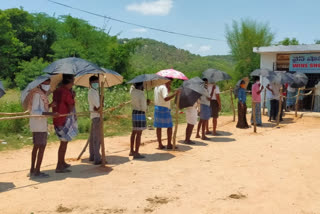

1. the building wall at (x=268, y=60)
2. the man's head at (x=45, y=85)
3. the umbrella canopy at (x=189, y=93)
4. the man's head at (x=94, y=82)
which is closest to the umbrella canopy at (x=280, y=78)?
the building wall at (x=268, y=60)

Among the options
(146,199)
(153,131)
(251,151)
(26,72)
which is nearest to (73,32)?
(26,72)

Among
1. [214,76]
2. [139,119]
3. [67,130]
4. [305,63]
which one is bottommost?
[67,130]

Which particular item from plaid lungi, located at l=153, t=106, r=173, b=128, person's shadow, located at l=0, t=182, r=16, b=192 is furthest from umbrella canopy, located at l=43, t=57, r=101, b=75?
plaid lungi, located at l=153, t=106, r=173, b=128

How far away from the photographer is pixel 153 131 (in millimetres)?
10938

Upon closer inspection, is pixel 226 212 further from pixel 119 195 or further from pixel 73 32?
pixel 73 32

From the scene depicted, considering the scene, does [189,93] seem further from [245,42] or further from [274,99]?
[245,42]

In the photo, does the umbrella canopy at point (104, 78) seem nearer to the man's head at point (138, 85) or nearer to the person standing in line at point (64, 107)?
the man's head at point (138, 85)

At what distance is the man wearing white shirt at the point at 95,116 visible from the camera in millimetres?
6469

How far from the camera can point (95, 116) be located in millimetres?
6562

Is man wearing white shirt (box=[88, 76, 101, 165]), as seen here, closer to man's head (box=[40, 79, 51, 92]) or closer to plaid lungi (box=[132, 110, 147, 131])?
plaid lungi (box=[132, 110, 147, 131])

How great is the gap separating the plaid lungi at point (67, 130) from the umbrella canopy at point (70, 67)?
861 mm

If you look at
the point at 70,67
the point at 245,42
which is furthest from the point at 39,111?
the point at 245,42

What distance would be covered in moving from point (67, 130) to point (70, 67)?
110cm

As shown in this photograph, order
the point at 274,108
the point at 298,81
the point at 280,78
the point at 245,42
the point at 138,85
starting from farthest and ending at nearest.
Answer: the point at 245,42 < the point at 298,81 < the point at 274,108 < the point at 280,78 < the point at 138,85
